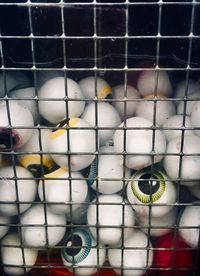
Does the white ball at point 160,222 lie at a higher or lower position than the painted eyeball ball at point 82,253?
higher

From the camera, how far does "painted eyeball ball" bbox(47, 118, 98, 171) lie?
696 mm

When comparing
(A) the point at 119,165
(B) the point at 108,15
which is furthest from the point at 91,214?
(B) the point at 108,15

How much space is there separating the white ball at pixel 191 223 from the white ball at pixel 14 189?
0.28 metres

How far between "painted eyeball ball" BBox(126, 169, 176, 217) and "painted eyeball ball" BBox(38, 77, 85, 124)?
0.17 m

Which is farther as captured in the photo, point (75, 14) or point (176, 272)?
point (176, 272)

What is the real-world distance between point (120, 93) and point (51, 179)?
0.21 metres

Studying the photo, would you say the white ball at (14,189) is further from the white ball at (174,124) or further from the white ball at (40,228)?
the white ball at (174,124)

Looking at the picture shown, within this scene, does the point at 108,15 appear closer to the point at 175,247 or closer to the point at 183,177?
the point at 183,177

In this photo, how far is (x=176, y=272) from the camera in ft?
2.65

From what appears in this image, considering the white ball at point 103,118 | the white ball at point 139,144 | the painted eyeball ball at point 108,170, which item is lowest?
the painted eyeball ball at point 108,170

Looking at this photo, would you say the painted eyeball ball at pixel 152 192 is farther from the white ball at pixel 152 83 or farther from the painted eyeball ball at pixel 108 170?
the white ball at pixel 152 83

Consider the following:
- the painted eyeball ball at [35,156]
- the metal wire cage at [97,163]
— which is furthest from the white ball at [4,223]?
the painted eyeball ball at [35,156]

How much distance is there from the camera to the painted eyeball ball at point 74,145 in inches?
27.4

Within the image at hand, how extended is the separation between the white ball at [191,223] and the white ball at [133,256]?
0.07m
